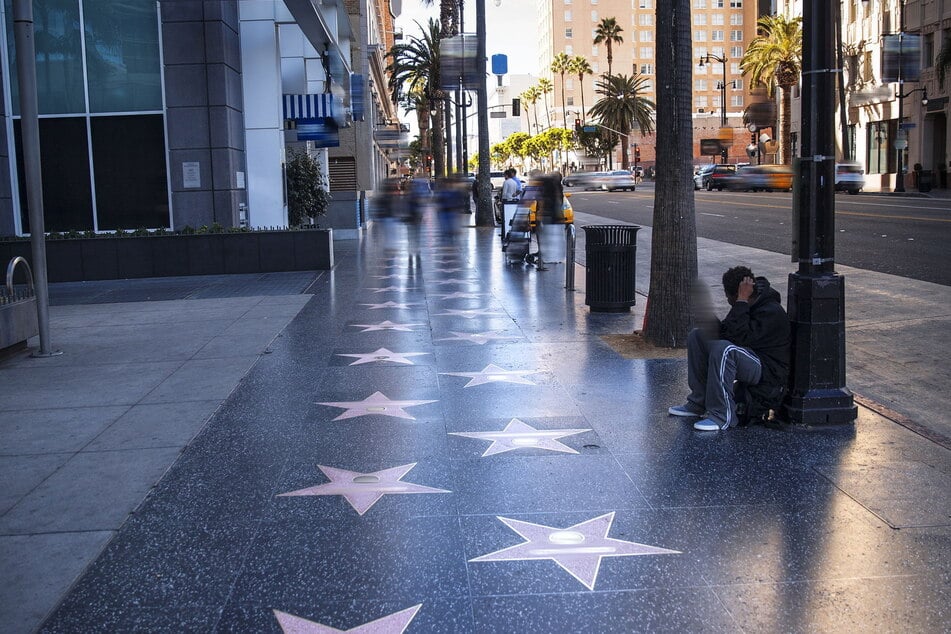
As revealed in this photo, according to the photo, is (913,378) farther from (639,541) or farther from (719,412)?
(639,541)

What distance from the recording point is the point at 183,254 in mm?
17953

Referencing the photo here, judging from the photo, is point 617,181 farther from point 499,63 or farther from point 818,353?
point 818,353

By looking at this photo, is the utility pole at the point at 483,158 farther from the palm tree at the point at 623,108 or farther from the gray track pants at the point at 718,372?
the palm tree at the point at 623,108

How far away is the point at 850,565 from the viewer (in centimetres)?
A: 442

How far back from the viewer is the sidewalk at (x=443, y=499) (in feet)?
13.5

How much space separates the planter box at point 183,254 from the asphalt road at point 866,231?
32.0ft

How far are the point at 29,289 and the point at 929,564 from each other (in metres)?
9.59

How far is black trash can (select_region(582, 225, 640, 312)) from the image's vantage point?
38.8ft

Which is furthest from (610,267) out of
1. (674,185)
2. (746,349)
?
(746,349)

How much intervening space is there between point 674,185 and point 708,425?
3637mm

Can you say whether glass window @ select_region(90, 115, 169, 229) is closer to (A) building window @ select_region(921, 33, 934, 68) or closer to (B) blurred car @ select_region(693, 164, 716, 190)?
(A) building window @ select_region(921, 33, 934, 68)

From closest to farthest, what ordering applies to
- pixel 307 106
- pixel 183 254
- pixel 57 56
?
1. pixel 183 254
2. pixel 57 56
3. pixel 307 106

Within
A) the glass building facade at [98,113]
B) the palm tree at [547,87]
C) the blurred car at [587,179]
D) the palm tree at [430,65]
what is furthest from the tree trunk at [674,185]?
the palm tree at [547,87]

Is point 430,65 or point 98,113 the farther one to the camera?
point 430,65
